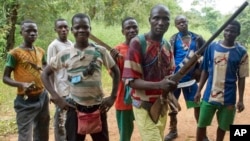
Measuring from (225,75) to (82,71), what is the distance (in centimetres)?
178

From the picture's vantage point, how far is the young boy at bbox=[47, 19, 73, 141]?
4.29 metres

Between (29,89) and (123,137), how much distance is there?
1191mm

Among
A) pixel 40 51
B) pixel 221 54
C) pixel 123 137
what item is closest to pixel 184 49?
pixel 221 54

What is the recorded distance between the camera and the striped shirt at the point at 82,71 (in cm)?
317

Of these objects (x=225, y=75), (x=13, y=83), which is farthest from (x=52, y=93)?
(x=225, y=75)

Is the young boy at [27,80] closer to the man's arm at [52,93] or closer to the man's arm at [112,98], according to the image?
the man's arm at [52,93]

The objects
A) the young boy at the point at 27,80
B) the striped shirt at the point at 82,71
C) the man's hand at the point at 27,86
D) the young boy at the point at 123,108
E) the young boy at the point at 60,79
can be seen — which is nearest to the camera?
the striped shirt at the point at 82,71

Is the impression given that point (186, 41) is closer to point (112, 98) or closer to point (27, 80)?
point (112, 98)

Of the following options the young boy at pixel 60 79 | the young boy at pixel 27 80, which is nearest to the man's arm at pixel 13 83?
the young boy at pixel 27 80

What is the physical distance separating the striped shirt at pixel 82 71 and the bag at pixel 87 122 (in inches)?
3.9

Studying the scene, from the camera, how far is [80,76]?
3160mm

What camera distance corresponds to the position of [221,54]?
4.08 metres

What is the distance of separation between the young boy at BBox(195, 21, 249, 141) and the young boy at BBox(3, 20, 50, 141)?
1.94 m

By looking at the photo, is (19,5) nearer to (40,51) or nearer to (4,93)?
(4,93)
